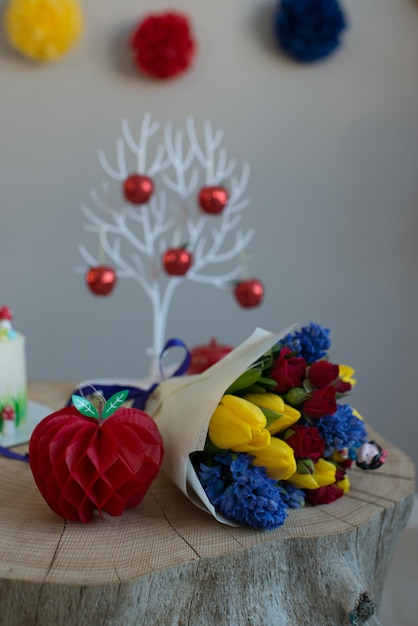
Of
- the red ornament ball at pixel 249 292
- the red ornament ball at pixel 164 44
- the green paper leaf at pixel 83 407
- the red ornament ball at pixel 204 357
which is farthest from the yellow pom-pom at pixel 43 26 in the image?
the green paper leaf at pixel 83 407

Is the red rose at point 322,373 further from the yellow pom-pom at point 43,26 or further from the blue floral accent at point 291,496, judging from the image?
the yellow pom-pom at point 43,26

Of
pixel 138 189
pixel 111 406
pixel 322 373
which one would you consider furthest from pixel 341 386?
pixel 138 189

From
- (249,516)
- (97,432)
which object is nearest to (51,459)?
(97,432)

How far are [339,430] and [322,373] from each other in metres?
0.07

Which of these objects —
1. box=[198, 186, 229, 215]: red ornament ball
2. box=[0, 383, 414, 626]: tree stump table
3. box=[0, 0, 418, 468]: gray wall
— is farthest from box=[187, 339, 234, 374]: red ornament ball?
box=[0, 0, 418, 468]: gray wall

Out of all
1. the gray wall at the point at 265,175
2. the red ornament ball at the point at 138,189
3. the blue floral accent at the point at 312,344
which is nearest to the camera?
the blue floral accent at the point at 312,344

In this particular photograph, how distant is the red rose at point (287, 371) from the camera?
2.70ft

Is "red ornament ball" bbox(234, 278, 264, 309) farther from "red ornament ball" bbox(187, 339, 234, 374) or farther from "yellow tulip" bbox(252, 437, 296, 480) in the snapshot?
"yellow tulip" bbox(252, 437, 296, 480)

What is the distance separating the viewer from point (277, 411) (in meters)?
0.80

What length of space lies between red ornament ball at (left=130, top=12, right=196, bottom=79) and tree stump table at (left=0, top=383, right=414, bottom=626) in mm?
1398

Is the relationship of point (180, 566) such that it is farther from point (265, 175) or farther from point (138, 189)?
point (265, 175)

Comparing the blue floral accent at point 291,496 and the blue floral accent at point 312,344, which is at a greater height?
the blue floral accent at point 312,344

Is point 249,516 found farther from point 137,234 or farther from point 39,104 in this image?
point 39,104

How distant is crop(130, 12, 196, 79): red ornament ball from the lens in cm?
191
